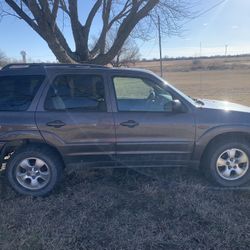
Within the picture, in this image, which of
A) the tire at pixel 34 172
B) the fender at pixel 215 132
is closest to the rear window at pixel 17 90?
the tire at pixel 34 172

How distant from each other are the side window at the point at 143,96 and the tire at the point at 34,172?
1.23 meters

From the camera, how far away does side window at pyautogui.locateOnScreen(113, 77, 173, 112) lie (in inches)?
173

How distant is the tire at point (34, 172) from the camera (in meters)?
4.33

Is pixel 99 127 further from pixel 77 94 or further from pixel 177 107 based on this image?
pixel 177 107

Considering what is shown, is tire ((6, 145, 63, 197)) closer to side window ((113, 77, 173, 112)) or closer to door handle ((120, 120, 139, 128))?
door handle ((120, 120, 139, 128))

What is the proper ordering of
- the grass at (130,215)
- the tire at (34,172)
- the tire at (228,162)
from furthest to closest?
the tire at (228,162) < the tire at (34,172) < the grass at (130,215)

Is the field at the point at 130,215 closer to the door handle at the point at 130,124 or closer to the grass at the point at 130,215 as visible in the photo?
the grass at the point at 130,215

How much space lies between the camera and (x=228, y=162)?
4.54 m

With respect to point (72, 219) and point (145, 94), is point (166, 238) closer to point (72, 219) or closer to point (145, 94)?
point (72, 219)

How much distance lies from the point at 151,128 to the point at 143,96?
68cm

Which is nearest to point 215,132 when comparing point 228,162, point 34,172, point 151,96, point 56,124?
point 228,162

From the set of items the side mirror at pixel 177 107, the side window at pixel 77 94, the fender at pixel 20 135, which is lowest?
the fender at pixel 20 135

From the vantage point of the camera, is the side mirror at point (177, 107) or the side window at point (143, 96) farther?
the side window at point (143, 96)

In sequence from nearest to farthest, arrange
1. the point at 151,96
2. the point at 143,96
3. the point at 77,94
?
the point at 77,94
the point at 151,96
the point at 143,96
